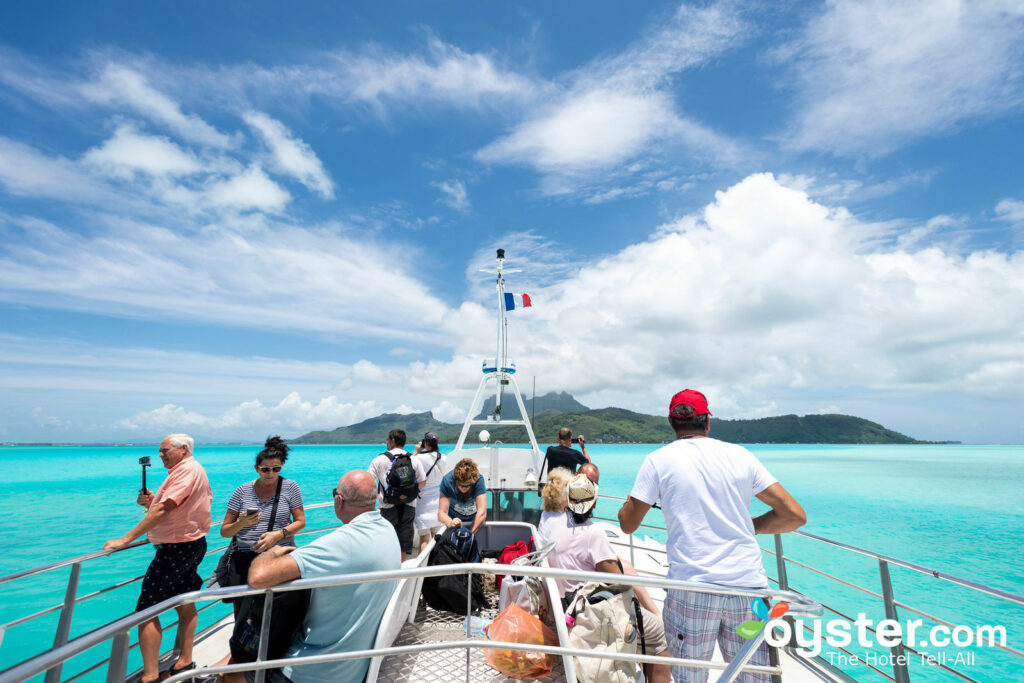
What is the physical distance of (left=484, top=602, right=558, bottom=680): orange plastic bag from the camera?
293 centimetres

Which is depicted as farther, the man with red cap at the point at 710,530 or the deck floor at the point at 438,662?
the deck floor at the point at 438,662

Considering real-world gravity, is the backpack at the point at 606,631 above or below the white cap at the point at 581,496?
below

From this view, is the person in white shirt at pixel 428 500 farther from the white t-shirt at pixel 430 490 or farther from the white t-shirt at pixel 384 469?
the white t-shirt at pixel 384 469

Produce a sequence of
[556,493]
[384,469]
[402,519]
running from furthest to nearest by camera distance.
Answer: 1. [384,469]
2. [402,519]
3. [556,493]

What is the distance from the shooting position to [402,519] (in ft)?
17.9

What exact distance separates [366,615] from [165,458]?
2182 millimetres

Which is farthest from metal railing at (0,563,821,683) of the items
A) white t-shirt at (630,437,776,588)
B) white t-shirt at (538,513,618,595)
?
white t-shirt at (538,513,618,595)

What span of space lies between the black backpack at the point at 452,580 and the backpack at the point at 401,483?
990 millimetres

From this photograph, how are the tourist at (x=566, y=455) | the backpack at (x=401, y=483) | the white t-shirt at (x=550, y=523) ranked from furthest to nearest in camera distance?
the tourist at (x=566, y=455) < the backpack at (x=401, y=483) < the white t-shirt at (x=550, y=523)

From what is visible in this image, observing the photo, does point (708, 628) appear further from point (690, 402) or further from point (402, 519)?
point (402, 519)

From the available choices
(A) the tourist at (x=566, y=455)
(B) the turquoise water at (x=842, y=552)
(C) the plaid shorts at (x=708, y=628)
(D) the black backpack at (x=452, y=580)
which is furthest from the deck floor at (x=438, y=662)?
(B) the turquoise water at (x=842, y=552)

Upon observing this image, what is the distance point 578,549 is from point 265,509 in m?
2.45

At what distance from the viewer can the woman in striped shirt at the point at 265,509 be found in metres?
3.55

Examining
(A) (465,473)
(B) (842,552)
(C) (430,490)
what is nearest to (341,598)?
(A) (465,473)
